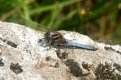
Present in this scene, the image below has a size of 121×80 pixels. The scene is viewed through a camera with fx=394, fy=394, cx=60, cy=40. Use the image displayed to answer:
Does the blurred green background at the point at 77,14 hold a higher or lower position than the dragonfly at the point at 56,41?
higher

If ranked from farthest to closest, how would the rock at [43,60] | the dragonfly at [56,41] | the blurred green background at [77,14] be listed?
the blurred green background at [77,14]
the dragonfly at [56,41]
the rock at [43,60]

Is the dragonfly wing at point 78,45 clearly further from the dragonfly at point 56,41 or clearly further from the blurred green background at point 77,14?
the blurred green background at point 77,14

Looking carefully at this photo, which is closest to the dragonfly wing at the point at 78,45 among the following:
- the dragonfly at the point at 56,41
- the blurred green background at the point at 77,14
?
the dragonfly at the point at 56,41

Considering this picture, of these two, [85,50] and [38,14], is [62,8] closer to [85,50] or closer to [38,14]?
[38,14]

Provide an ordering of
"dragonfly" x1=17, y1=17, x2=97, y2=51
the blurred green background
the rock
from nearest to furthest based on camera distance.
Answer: the rock → "dragonfly" x1=17, y1=17, x2=97, y2=51 → the blurred green background

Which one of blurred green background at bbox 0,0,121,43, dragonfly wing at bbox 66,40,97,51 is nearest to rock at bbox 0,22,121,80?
dragonfly wing at bbox 66,40,97,51

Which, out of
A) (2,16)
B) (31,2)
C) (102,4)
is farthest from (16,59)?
(102,4)

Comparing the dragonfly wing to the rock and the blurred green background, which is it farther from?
the blurred green background
